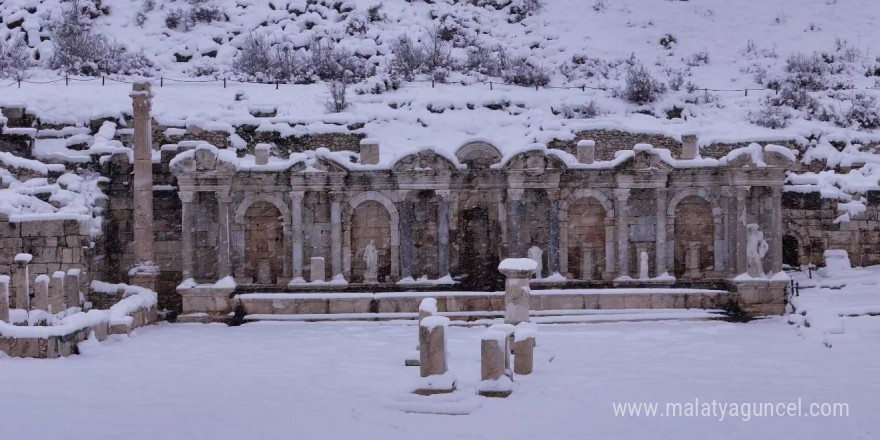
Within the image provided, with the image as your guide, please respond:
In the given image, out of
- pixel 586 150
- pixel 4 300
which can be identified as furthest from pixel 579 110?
pixel 4 300

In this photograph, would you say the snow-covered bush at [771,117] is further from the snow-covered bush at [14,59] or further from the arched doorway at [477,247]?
the snow-covered bush at [14,59]

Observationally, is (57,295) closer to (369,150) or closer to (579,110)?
(369,150)

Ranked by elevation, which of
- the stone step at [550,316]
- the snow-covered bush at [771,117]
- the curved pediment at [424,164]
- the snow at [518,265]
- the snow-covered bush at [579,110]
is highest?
the snow-covered bush at [579,110]

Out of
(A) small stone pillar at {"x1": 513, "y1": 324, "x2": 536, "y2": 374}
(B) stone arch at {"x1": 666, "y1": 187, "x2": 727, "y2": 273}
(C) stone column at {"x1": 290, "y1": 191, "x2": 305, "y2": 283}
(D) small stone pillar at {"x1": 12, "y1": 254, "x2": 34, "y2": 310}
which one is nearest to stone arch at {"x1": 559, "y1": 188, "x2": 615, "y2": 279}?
(B) stone arch at {"x1": 666, "y1": 187, "x2": 727, "y2": 273}

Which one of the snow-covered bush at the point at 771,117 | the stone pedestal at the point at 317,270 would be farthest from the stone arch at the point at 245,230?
the snow-covered bush at the point at 771,117

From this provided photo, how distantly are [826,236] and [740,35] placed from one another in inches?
541

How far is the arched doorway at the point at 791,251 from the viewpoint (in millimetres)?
23297

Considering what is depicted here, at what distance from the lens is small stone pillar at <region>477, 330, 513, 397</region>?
35.2ft

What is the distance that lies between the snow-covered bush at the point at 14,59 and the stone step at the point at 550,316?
16131 millimetres

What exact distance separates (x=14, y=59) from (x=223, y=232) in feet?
51.6

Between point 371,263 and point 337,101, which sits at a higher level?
point 337,101

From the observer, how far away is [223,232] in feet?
61.8

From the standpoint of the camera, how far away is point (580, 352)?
13992mm

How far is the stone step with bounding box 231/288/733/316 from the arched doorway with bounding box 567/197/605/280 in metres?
2.42
